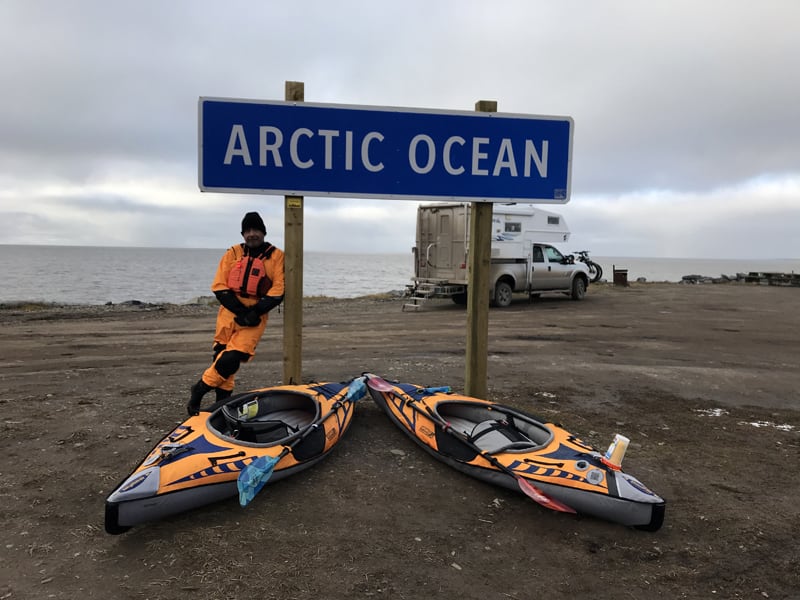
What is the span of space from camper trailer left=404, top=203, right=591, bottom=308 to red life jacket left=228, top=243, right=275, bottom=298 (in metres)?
11.7

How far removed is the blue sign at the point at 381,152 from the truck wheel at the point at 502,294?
12.7 meters

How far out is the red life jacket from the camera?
4.71m

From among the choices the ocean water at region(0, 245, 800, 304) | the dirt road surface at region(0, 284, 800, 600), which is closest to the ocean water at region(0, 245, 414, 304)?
the ocean water at region(0, 245, 800, 304)

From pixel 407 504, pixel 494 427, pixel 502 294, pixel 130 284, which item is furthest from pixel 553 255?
pixel 130 284

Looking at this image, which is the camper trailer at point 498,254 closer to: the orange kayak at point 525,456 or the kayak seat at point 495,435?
the orange kayak at point 525,456

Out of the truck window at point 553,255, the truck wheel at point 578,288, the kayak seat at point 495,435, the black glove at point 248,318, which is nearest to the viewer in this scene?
the kayak seat at point 495,435

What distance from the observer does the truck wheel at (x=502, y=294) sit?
17522mm

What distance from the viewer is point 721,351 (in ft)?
32.3

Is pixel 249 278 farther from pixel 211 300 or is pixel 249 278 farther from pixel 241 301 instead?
pixel 211 300

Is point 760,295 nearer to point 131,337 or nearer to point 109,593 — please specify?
point 131,337

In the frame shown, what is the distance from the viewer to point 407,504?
3496 mm

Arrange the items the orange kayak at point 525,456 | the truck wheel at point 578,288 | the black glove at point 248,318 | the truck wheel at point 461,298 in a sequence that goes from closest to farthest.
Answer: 1. the orange kayak at point 525,456
2. the black glove at point 248,318
3. the truck wheel at point 461,298
4. the truck wheel at point 578,288

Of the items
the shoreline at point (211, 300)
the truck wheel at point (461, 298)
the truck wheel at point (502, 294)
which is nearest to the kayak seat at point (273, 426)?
the truck wheel at point (461, 298)

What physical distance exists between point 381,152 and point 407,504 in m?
2.92
